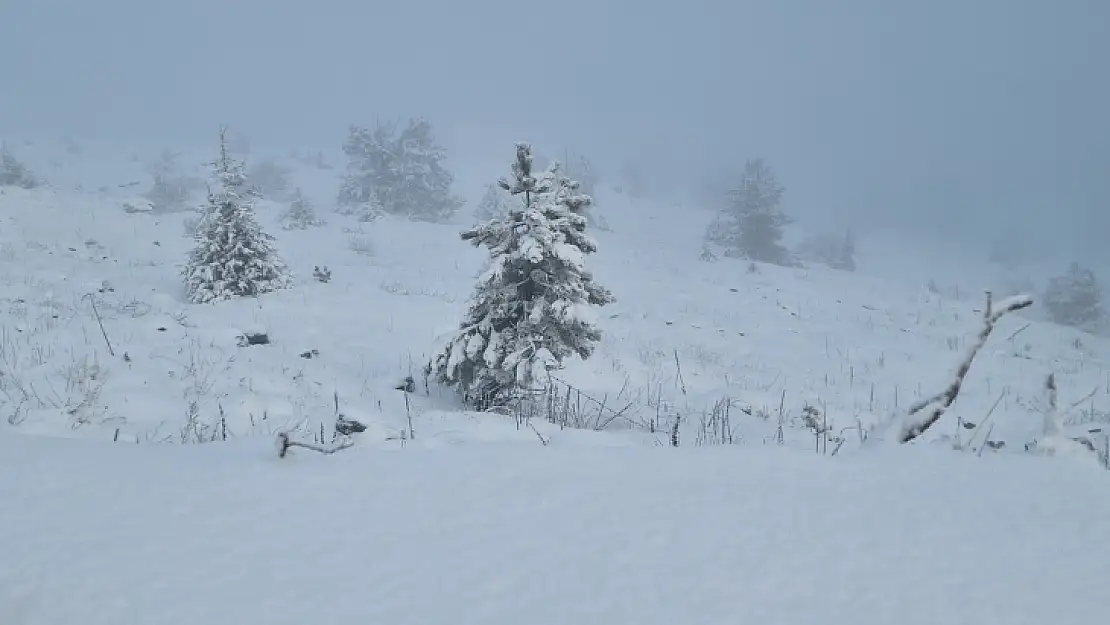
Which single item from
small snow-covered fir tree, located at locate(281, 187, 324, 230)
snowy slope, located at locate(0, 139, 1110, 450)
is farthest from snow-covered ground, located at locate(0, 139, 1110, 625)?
small snow-covered fir tree, located at locate(281, 187, 324, 230)

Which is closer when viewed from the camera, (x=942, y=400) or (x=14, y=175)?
(x=942, y=400)

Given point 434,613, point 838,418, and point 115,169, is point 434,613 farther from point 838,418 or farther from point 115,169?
point 115,169

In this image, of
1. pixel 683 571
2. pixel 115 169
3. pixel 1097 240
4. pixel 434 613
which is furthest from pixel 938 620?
pixel 1097 240

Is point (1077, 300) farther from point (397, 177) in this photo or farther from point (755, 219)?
point (397, 177)

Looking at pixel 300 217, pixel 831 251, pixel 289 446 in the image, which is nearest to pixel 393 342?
pixel 289 446

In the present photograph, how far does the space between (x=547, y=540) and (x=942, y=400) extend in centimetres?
225

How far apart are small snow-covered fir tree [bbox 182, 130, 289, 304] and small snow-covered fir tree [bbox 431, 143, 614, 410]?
6453mm

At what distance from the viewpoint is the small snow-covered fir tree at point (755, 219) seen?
1221 inches

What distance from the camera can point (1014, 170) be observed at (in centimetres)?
8412

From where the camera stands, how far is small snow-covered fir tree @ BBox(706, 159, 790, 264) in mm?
31016

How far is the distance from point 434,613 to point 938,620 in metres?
0.86

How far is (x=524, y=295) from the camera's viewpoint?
19.4ft

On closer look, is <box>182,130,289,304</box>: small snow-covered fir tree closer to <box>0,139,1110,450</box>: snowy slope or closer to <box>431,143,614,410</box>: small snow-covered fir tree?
<box>0,139,1110,450</box>: snowy slope

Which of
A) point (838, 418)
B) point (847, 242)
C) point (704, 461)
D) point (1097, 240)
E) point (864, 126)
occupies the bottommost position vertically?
point (838, 418)
